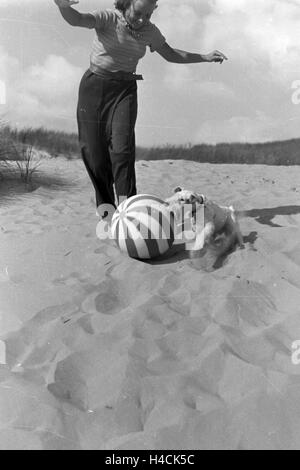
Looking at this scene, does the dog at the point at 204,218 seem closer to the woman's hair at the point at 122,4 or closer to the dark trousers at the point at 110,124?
the dark trousers at the point at 110,124

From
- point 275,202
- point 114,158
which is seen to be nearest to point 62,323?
point 114,158

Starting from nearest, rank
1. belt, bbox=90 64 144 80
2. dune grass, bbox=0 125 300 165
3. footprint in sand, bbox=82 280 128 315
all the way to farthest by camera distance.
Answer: footprint in sand, bbox=82 280 128 315 < belt, bbox=90 64 144 80 < dune grass, bbox=0 125 300 165

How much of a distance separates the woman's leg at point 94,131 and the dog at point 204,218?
1.10 meters

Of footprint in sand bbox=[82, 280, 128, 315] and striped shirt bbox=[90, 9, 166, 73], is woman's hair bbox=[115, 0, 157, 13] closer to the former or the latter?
striped shirt bbox=[90, 9, 166, 73]

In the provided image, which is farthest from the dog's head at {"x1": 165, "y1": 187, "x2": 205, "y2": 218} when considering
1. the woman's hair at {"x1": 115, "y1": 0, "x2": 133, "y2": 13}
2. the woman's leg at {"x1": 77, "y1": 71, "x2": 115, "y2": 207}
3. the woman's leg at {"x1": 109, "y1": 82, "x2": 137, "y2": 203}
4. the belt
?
the woman's hair at {"x1": 115, "y1": 0, "x2": 133, "y2": 13}

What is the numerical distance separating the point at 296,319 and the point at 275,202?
9.93 feet

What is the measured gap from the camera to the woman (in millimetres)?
4422

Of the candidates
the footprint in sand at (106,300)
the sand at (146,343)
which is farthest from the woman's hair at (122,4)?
the footprint in sand at (106,300)

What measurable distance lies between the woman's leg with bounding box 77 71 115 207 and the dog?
3.59 ft

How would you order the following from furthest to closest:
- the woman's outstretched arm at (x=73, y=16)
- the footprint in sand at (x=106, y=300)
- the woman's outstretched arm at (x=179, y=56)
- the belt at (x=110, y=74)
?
the woman's outstretched arm at (x=179, y=56) < the belt at (x=110, y=74) < the woman's outstretched arm at (x=73, y=16) < the footprint in sand at (x=106, y=300)

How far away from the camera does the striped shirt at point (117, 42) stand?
4.41 meters

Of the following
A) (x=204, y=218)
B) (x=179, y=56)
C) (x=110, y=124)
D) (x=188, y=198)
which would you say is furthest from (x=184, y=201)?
(x=179, y=56)
